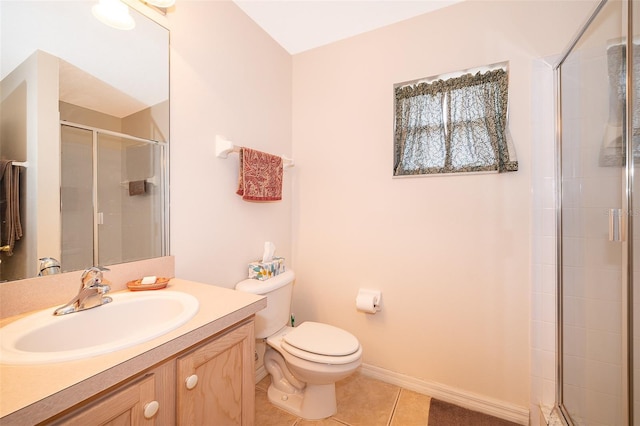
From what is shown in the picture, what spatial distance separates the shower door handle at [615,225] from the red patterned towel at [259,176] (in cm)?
164

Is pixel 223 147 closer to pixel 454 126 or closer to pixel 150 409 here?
pixel 150 409

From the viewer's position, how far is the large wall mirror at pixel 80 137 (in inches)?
32.2

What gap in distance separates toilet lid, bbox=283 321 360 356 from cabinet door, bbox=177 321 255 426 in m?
0.45

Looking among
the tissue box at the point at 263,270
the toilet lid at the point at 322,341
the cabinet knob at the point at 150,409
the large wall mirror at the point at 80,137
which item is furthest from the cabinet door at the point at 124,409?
the tissue box at the point at 263,270

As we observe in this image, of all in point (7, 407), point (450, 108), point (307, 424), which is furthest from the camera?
point (450, 108)

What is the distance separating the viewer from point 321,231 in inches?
79.0

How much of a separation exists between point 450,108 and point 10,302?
2122mm

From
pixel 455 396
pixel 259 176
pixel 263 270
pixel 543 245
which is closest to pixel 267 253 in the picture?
pixel 263 270

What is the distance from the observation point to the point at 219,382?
2.73ft

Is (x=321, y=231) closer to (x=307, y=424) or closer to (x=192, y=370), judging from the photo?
(x=307, y=424)

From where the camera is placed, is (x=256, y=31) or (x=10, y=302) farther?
(x=256, y=31)

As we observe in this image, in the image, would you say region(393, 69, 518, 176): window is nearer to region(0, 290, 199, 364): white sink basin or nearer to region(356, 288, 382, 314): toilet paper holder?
region(356, 288, 382, 314): toilet paper holder

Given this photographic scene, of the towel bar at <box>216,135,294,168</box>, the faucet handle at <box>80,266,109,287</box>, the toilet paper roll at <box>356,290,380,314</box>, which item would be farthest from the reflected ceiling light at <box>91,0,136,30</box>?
the toilet paper roll at <box>356,290,380,314</box>

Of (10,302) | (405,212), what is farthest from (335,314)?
(10,302)
